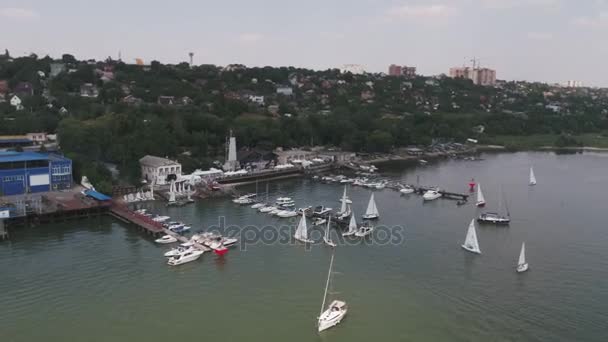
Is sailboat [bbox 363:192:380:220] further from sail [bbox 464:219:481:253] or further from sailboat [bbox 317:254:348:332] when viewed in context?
sailboat [bbox 317:254:348:332]

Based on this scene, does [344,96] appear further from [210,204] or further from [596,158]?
[210,204]

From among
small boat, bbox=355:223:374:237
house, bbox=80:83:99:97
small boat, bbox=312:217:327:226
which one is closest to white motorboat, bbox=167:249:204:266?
small boat, bbox=312:217:327:226

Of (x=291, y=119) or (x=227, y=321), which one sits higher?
(x=291, y=119)

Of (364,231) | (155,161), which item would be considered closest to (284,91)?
(155,161)

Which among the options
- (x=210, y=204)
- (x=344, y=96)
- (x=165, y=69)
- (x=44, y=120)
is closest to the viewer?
(x=210, y=204)

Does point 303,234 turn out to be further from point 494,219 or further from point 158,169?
point 158,169

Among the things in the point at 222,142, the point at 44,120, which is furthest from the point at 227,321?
the point at 44,120
